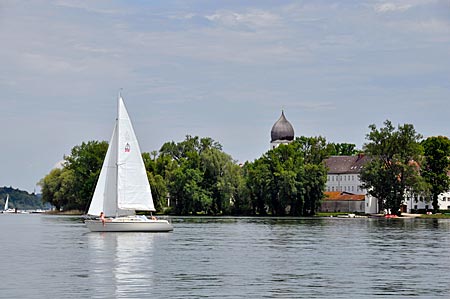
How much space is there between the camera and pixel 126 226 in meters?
72.2

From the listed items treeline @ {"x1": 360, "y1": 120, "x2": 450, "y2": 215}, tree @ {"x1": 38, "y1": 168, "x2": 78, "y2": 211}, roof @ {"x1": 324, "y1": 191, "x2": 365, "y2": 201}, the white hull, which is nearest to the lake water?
the white hull

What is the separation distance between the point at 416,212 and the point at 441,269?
409ft

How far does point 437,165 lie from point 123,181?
88.3 metres

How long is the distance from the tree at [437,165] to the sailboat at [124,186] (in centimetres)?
8306

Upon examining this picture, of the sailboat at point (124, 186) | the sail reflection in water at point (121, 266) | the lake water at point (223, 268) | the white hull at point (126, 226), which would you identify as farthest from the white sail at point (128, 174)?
the lake water at point (223, 268)

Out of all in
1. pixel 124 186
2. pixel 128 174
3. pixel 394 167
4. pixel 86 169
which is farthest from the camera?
pixel 86 169

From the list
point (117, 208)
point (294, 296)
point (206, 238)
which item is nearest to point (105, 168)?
point (117, 208)

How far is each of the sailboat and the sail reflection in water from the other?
5476 millimetres

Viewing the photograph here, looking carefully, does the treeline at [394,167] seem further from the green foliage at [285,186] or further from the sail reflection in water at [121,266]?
the sail reflection in water at [121,266]

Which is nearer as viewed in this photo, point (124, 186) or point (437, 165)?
point (124, 186)

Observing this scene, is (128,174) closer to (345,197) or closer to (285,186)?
(285,186)

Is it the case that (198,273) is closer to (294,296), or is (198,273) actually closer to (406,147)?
(294,296)

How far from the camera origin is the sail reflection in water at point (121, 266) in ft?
109

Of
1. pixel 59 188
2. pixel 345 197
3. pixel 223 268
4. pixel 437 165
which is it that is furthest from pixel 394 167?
pixel 223 268
